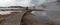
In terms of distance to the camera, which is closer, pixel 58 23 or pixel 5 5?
pixel 58 23

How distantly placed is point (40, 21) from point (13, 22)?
14 centimetres

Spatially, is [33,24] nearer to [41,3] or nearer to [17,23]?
[17,23]

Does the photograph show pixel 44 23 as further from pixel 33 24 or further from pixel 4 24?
pixel 4 24

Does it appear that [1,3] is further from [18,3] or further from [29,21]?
[29,21]

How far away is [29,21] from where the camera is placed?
565 mm

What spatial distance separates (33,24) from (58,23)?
13cm

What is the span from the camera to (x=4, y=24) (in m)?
0.52

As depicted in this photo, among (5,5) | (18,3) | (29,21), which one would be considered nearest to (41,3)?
(18,3)

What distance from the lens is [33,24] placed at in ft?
1.74

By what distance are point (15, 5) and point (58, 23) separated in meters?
0.73

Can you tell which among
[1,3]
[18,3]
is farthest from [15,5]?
[1,3]

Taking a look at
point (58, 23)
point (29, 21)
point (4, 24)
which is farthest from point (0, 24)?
point (58, 23)

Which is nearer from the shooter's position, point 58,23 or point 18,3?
point 58,23

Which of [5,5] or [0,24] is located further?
[5,5]
